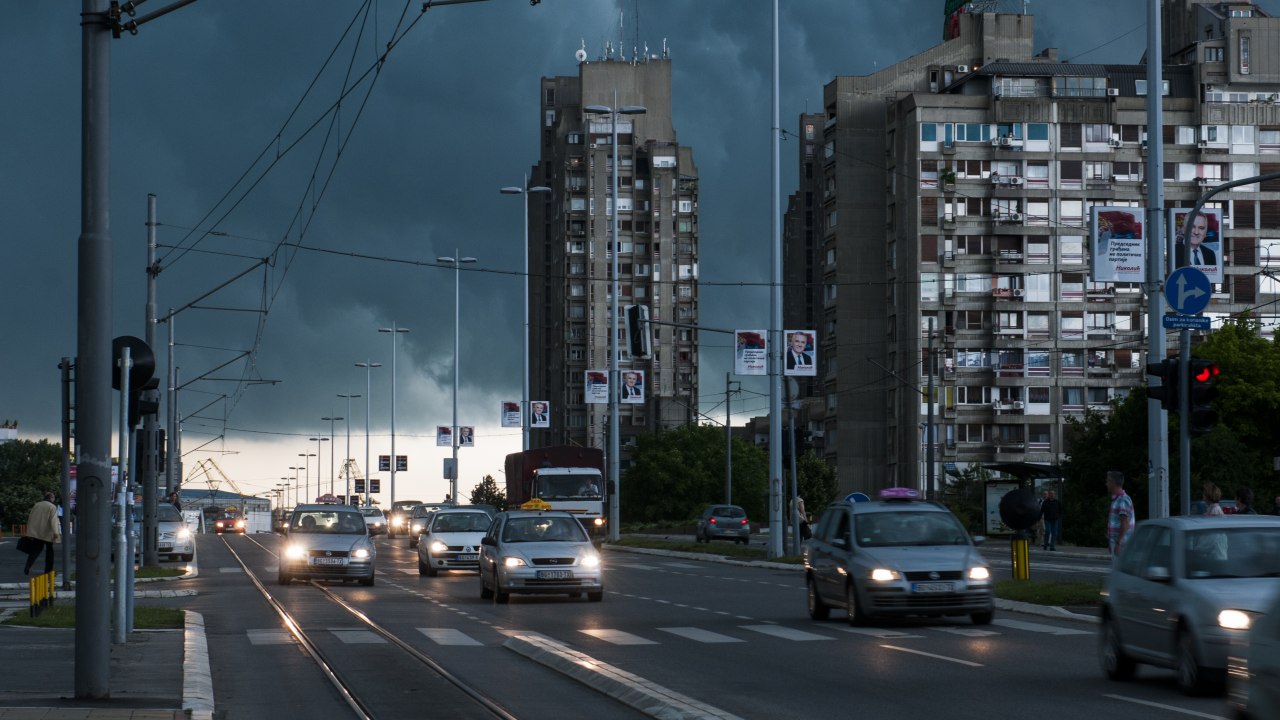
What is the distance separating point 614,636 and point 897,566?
356 cm

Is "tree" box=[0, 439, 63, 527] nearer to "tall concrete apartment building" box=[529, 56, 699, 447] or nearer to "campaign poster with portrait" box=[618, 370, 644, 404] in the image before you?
"tall concrete apartment building" box=[529, 56, 699, 447]

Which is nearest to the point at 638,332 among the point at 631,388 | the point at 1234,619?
the point at 631,388

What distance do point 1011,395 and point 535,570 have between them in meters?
75.1

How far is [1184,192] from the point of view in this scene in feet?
329

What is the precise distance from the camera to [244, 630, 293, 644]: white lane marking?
21172 mm

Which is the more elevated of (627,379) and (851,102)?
(851,102)

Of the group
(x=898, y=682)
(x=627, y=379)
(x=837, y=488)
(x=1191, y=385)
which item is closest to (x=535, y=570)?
(x=1191, y=385)

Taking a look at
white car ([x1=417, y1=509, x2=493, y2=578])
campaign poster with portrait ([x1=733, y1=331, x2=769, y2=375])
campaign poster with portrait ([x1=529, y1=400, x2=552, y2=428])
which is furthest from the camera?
campaign poster with portrait ([x1=529, y1=400, x2=552, y2=428])

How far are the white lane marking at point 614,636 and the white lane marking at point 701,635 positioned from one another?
1.98ft

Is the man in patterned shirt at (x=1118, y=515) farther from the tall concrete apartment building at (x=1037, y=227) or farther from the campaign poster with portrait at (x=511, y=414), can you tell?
the tall concrete apartment building at (x=1037, y=227)

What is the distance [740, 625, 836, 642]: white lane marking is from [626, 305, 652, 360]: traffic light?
85.8ft

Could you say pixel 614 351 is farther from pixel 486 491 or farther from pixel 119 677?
pixel 486 491

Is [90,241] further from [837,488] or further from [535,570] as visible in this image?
[837,488]

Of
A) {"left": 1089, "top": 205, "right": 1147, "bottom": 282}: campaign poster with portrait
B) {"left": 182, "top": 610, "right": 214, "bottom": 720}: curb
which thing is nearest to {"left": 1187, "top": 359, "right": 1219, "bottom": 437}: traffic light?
{"left": 1089, "top": 205, "right": 1147, "bottom": 282}: campaign poster with portrait
